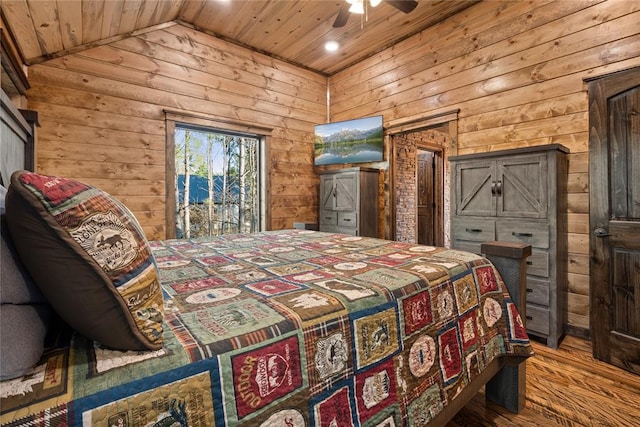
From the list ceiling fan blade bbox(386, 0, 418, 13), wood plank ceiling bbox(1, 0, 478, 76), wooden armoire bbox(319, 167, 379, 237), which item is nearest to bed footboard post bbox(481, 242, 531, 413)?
ceiling fan blade bbox(386, 0, 418, 13)

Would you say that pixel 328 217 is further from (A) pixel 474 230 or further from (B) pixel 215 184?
(A) pixel 474 230

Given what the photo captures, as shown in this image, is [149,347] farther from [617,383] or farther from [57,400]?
[617,383]

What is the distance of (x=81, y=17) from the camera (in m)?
2.51

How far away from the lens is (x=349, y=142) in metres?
4.45

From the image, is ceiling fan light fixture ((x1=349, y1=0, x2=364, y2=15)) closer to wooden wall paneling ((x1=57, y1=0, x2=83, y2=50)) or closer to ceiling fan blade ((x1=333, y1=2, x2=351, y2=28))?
ceiling fan blade ((x1=333, y1=2, x2=351, y2=28))

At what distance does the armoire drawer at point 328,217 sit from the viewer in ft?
14.3

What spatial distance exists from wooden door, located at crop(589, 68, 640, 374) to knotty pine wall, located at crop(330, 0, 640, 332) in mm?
392

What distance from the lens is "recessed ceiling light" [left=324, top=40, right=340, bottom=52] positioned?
13.1 feet

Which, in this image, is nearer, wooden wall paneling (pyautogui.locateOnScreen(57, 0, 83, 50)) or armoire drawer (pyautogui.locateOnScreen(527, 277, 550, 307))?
wooden wall paneling (pyautogui.locateOnScreen(57, 0, 83, 50))

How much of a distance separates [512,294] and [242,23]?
3.89 m

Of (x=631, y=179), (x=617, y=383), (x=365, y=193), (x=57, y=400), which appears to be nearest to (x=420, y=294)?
(x=57, y=400)

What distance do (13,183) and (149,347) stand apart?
42 centimetres

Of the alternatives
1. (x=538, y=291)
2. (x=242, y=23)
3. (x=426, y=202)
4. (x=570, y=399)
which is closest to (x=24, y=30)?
(x=242, y=23)

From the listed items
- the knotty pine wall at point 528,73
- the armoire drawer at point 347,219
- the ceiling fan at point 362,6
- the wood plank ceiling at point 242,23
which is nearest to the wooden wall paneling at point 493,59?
the knotty pine wall at point 528,73
